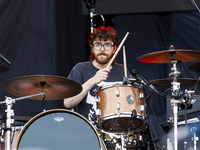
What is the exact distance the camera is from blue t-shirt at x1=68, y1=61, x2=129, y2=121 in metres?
3.98

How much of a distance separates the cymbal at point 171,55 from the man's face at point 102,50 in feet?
1.83

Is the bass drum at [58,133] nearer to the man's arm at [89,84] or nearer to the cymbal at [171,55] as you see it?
the man's arm at [89,84]

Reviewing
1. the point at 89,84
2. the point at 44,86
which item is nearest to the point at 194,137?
the point at 89,84

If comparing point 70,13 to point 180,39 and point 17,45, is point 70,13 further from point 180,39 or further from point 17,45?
point 180,39

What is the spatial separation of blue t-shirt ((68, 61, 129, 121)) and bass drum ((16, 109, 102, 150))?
0.64 metres

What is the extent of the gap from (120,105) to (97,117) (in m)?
0.24

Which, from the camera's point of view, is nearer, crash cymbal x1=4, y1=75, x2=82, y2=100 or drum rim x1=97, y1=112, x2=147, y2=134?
crash cymbal x1=4, y1=75, x2=82, y2=100

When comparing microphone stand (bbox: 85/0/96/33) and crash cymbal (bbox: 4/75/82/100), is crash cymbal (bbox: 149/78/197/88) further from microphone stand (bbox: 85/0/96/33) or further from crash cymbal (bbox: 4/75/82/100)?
microphone stand (bbox: 85/0/96/33)

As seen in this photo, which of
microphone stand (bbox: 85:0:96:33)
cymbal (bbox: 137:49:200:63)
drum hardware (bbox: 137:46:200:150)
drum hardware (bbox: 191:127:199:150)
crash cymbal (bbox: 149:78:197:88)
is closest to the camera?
drum hardware (bbox: 137:46:200:150)

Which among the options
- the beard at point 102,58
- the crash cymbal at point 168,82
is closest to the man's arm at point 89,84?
the beard at point 102,58

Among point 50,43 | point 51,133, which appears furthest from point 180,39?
point 51,133

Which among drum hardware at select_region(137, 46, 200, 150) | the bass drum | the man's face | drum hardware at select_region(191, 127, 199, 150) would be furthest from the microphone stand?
the bass drum

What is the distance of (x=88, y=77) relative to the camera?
413cm

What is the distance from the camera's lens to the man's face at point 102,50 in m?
4.07
